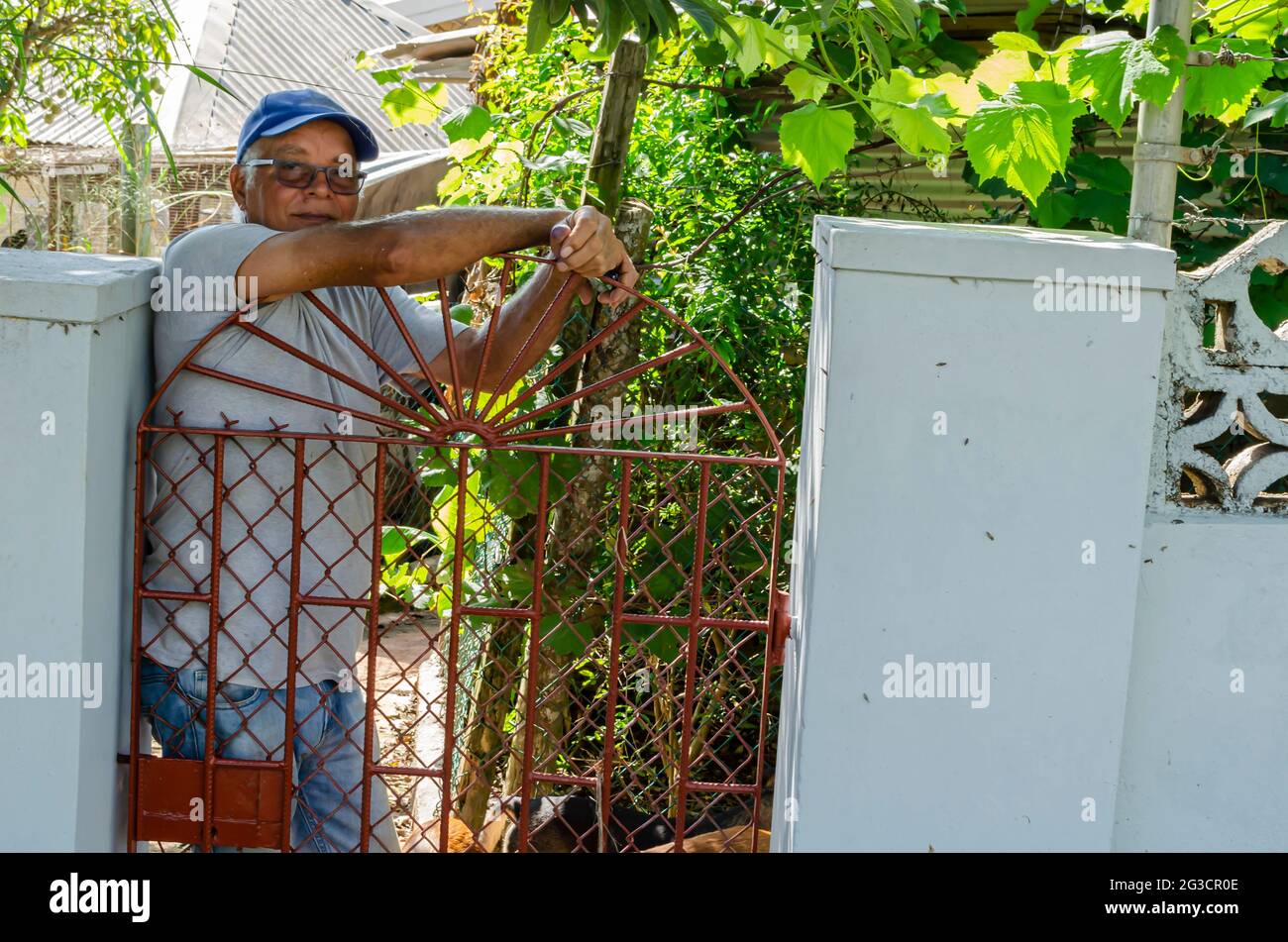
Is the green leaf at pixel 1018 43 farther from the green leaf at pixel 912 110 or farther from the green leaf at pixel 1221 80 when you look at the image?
the green leaf at pixel 1221 80

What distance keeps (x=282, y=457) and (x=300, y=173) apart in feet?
1.99

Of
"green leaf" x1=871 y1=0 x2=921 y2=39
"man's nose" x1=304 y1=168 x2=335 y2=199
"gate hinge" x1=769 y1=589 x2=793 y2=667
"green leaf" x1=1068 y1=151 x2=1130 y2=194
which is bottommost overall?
"gate hinge" x1=769 y1=589 x2=793 y2=667

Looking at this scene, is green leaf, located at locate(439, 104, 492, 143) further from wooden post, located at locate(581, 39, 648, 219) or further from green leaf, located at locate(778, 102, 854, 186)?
green leaf, located at locate(778, 102, 854, 186)

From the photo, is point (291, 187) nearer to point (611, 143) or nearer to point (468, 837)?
point (611, 143)

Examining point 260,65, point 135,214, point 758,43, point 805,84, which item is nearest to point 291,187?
point 758,43

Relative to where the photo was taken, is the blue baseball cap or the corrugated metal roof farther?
the corrugated metal roof

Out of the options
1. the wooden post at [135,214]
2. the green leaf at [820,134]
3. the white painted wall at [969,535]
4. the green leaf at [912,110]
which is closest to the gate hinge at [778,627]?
the white painted wall at [969,535]

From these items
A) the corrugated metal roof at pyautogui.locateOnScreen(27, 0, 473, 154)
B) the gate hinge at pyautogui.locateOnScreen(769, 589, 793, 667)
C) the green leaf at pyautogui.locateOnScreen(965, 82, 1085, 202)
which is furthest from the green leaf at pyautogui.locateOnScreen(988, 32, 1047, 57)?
the corrugated metal roof at pyautogui.locateOnScreen(27, 0, 473, 154)

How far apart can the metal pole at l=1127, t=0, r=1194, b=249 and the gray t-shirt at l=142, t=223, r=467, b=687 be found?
5.35 feet

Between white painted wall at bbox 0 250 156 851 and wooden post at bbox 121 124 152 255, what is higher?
wooden post at bbox 121 124 152 255

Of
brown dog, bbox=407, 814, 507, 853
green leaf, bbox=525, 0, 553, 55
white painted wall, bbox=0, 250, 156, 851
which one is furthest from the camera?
brown dog, bbox=407, 814, 507, 853

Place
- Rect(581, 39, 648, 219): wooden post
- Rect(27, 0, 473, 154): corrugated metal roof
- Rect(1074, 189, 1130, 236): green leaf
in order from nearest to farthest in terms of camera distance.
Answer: Rect(581, 39, 648, 219): wooden post
Rect(1074, 189, 1130, 236): green leaf
Rect(27, 0, 473, 154): corrugated metal roof

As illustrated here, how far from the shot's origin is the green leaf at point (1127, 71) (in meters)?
2.27

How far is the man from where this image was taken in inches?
91.8
